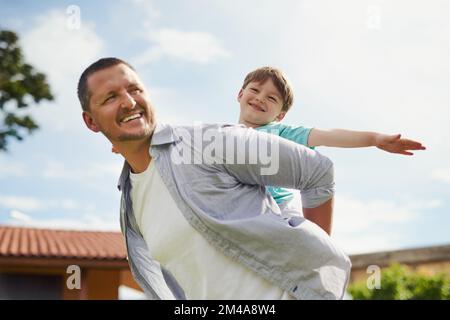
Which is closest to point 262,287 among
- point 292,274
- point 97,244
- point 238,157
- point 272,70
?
point 292,274

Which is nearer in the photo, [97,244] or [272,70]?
[272,70]

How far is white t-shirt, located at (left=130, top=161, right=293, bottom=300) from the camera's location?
1540 mm

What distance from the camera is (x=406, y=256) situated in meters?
10.0

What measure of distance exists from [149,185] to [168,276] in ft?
0.85

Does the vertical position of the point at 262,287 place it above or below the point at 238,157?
below

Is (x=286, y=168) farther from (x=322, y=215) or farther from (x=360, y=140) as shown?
(x=360, y=140)

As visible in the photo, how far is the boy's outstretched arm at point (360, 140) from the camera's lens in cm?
171

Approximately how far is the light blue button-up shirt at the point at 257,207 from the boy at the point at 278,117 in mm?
272

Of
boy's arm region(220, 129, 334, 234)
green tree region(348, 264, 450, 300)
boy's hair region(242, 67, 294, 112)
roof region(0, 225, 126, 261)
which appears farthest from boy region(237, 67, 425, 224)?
green tree region(348, 264, 450, 300)

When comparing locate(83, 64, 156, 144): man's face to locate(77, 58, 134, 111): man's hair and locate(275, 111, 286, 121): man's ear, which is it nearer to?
locate(77, 58, 134, 111): man's hair

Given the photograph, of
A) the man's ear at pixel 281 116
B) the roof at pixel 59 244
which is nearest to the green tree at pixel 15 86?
the roof at pixel 59 244

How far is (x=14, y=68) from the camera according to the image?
11.2m

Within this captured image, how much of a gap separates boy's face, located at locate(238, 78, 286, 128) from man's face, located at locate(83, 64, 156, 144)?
0.74 metres
